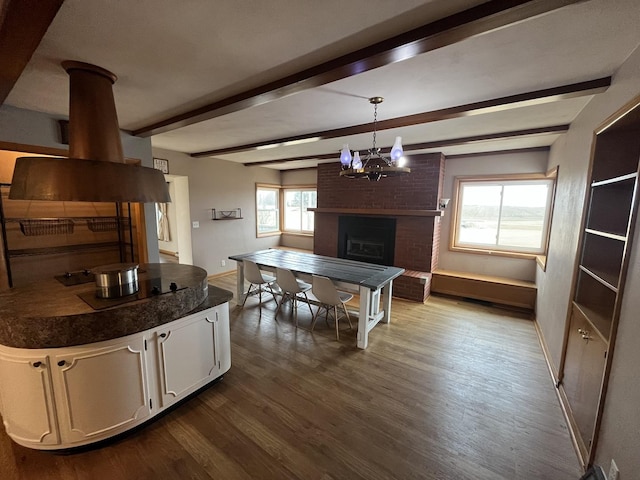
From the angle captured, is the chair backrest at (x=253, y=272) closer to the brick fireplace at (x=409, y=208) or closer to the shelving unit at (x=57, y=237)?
the shelving unit at (x=57, y=237)

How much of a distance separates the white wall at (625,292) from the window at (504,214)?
2.61 feet

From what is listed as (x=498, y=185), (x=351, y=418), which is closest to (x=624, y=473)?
(x=351, y=418)

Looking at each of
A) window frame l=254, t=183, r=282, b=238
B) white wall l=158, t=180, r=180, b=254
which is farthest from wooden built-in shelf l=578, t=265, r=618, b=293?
white wall l=158, t=180, r=180, b=254

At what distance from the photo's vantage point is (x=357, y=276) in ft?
10.8

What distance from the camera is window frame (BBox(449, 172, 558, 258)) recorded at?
13.0 feet

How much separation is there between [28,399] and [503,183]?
5.77 meters

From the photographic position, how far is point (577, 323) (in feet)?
6.89

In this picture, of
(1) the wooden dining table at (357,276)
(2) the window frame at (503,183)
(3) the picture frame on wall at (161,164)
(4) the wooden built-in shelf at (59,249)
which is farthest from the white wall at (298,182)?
(4) the wooden built-in shelf at (59,249)

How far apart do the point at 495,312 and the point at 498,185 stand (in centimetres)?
203

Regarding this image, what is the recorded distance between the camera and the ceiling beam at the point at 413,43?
1.15 meters

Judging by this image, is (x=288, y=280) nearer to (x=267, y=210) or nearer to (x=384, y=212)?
(x=384, y=212)

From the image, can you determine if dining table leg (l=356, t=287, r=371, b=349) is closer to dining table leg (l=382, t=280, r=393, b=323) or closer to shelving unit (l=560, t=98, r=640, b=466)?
dining table leg (l=382, t=280, r=393, b=323)

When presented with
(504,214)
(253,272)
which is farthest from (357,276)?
(504,214)

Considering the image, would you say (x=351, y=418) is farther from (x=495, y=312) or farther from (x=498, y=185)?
(x=498, y=185)
